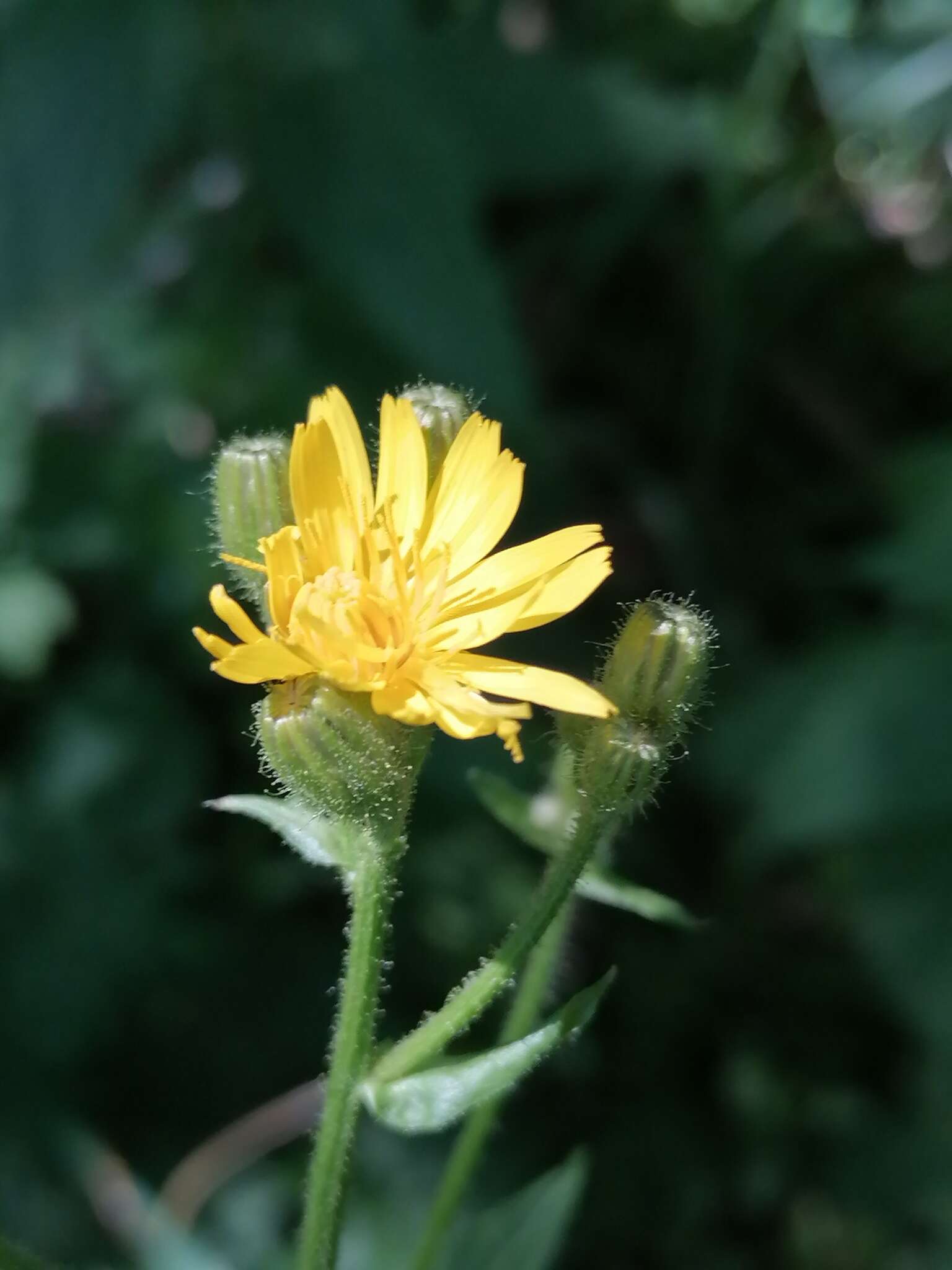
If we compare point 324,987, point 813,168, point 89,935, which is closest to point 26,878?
point 89,935

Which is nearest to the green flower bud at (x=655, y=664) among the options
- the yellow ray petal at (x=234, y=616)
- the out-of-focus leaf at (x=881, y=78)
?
the yellow ray petal at (x=234, y=616)

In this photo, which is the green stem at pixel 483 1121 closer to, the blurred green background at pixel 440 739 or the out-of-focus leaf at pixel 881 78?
the blurred green background at pixel 440 739

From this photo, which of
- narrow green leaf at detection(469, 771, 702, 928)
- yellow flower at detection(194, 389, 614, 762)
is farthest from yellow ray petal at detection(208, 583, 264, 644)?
narrow green leaf at detection(469, 771, 702, 928)

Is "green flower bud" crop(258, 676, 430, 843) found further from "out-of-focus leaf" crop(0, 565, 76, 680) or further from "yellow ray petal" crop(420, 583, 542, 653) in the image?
"out-of-focus leaf" crop(0, 565, 76, 680)

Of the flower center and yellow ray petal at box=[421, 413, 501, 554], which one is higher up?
yellow ray petal at box=[421, 413, 501, 554]

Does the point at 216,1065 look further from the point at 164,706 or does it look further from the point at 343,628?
the point at 343,628

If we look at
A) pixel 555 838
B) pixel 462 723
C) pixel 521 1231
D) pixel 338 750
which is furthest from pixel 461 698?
pixel 521 1231

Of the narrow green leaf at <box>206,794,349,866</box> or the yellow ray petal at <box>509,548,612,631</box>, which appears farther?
→ the narrow green leaf at <box>206,794,349,866</box>
